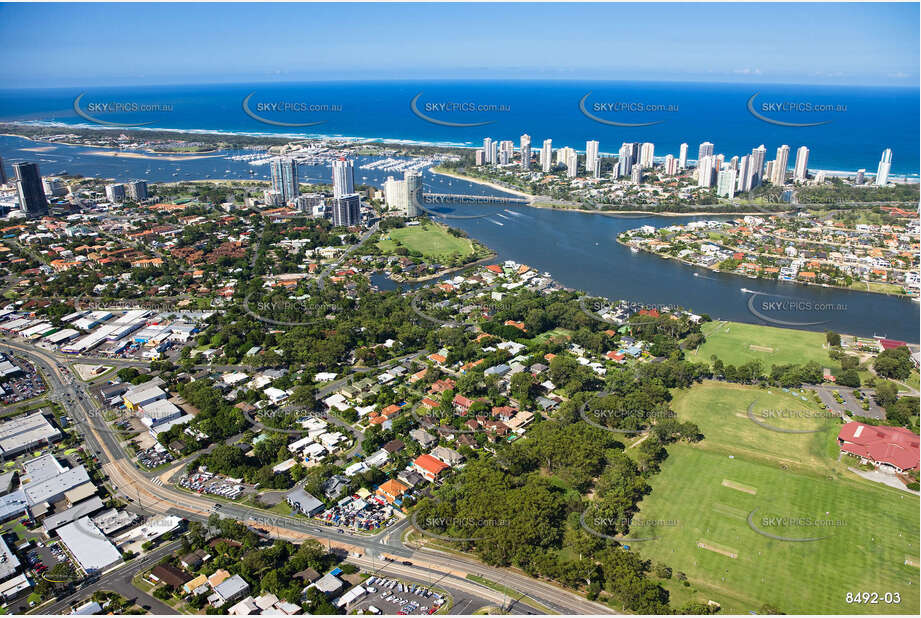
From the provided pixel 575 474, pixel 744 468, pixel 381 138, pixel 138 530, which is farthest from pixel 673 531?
pixel 381 138

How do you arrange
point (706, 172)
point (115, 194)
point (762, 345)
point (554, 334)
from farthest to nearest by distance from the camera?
point (706, 172)
point (115, 194)
point (554, 334)
point (762, 345)

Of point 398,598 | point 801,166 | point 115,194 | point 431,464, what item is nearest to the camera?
point 398,598

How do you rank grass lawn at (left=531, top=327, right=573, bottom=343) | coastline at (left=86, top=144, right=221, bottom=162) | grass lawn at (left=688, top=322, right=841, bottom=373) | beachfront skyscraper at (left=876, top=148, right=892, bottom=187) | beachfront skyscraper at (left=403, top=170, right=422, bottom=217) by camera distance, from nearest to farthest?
1. grass lawn at (left=688, top=322, right=841, bottom=373)
2. grass lawn at (left=531, top=327, right=573, bottom=343)
3. beachfront skyscraper at (left=403, top=170, right=422, bottom=217)
4. beachfront skyscraper at (left=876, top=148, right=892, bottom=187)
5. coastline at (left=86, top=144, right=221, bottom=162)

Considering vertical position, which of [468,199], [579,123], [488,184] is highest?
[579,123]

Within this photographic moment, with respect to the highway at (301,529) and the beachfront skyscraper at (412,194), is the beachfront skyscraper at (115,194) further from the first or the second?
the highway at (301,529)

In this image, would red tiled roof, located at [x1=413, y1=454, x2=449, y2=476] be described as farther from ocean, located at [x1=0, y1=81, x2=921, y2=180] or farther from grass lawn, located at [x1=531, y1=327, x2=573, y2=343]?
ocean, located at [x1=0, y1=81, x2=921, y2=180]

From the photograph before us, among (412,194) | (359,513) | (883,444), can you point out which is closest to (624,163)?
(412,194)

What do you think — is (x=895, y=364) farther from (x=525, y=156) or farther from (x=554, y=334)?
(x=525, y=156)

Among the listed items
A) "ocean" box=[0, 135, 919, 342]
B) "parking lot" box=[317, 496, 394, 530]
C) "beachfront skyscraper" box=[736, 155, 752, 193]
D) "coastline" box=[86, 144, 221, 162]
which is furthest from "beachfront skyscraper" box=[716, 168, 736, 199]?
"coastline" box=[86, 144, 221, 162]
